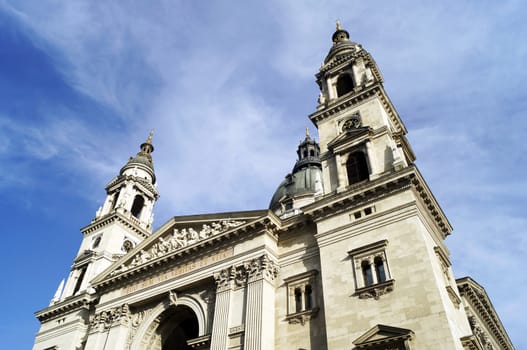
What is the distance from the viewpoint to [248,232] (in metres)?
25.8

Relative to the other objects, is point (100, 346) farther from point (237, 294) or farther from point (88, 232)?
point (88, 232)

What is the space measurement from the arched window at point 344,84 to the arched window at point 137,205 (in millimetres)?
25831

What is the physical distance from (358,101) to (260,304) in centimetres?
1464

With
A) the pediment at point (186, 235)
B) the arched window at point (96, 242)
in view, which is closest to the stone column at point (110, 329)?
the pediment at point (186, 235)

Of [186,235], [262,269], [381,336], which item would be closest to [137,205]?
[186,235]

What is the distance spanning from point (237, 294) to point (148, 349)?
8.11 m

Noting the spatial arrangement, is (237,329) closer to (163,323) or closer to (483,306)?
(163,323)

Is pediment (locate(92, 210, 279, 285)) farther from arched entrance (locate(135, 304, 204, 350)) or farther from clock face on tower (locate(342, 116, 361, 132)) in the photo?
clock face on tower (locate(342, 116, 361, 132))

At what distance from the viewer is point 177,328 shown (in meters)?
29.7

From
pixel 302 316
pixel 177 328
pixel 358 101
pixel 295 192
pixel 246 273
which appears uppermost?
pixel 295 192

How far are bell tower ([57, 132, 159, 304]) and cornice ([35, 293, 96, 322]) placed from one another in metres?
1.52

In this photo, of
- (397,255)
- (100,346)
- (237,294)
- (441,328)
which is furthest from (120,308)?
(441,328)

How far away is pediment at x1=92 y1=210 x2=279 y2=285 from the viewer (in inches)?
1024

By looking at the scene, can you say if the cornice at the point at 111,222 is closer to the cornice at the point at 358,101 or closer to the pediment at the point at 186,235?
the pediment at the point at 186,235
